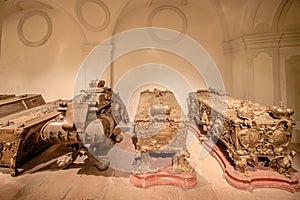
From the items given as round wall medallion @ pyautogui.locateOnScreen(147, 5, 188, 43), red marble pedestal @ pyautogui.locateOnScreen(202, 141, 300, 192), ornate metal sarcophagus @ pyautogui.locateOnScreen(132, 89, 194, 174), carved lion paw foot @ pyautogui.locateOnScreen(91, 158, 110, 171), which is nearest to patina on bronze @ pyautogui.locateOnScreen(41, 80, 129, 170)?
carved lion paw foot @ pyautogui.locateOnScreen(91, 158, 110, 171)

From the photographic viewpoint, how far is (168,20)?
591 cm

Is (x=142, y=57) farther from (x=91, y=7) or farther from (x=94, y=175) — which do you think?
(x=94, y=175)

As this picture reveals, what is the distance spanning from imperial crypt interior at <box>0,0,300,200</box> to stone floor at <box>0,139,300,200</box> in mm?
18

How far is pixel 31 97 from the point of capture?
16.1 feet

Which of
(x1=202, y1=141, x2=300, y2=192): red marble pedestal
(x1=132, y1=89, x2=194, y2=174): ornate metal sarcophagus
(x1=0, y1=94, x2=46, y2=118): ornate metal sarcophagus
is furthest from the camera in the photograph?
(x1=0, y1=94, x2=46, y2=118): ornate metal sarcophagus

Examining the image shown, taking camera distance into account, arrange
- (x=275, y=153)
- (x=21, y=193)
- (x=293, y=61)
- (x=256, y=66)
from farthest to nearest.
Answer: (x=256, y=66) → (x=293, y=61) → (x=275, y=153) → (x=21, y=193)

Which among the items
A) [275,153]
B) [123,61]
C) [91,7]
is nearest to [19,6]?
[91,7]

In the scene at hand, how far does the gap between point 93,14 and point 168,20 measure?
7.45 feet

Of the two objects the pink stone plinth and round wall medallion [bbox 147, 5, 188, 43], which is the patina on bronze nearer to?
the pink stone plinth

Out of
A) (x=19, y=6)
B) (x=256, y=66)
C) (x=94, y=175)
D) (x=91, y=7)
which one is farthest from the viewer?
(x=19, y=6)

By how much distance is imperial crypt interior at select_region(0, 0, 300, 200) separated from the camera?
2.35 m

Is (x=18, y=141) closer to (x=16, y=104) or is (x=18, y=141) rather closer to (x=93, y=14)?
(x=16, y=104)

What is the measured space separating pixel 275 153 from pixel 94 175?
2.40 metres

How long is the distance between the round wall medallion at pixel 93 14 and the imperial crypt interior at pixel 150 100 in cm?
3
